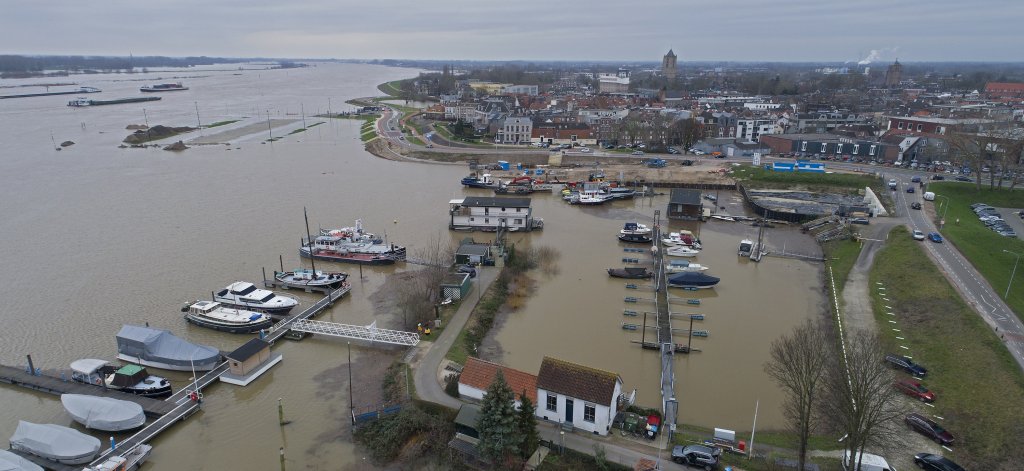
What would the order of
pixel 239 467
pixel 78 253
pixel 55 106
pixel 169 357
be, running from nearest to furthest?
pixel 239 467
pixel 169 357
pixel 78 253
pixel 55 106

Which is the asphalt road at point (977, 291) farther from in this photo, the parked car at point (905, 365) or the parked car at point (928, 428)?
the parked car at point (928, 428)

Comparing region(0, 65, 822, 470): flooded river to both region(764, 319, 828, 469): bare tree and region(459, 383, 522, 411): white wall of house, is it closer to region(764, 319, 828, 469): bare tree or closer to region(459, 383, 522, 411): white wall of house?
region(764, 319, 828, 469): bare tree

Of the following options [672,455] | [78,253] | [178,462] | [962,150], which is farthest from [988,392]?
→ [78,253]

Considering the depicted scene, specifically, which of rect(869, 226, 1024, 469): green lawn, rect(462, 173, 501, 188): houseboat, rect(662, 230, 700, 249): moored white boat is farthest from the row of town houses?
rect(869, 226, 1024, 469): green lawn

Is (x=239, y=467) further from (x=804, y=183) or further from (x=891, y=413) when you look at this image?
(x=804, y=183)

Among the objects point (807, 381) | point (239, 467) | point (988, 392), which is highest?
point (807, 381)

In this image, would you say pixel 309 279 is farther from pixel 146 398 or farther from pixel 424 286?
pixel 146 398

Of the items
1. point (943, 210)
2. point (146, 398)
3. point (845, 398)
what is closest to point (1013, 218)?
point (943, 210)
